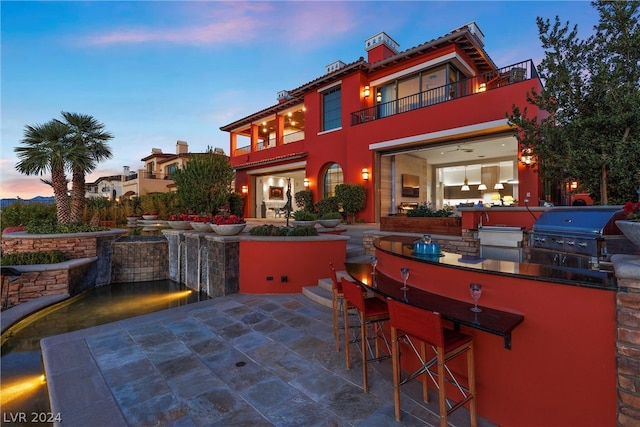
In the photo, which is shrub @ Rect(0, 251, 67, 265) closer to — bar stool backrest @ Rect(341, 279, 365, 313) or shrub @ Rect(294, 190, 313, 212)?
bar stool backrest @ Rect(341, 279, 365, 313)

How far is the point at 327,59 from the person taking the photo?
1559cm

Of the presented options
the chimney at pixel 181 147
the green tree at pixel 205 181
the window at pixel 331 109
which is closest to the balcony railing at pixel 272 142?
the window at pixel 331 109

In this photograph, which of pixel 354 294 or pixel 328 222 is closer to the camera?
pixel 354 294

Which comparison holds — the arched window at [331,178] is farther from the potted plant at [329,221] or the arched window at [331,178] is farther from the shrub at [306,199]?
the potted plant at [329,221]

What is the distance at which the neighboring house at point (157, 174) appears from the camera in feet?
82.1

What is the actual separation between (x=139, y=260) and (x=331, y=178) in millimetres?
8803

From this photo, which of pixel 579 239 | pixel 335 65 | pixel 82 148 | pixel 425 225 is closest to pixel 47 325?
pixel 82 148

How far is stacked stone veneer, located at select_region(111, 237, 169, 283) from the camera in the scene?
7.78m

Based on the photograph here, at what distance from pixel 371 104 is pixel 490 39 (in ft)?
21.0

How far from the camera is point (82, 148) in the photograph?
27.5 feet

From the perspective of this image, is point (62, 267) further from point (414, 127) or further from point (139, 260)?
point (414, 127)

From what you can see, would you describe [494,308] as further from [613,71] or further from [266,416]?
[613,71]

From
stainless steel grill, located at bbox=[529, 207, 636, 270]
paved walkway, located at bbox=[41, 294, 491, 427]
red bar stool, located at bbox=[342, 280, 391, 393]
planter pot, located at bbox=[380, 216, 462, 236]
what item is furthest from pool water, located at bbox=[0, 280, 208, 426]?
stainless steel grill, located at bbox=[529, 207, 636, 270]

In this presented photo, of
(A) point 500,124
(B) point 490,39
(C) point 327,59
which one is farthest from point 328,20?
(B) point 490,39
